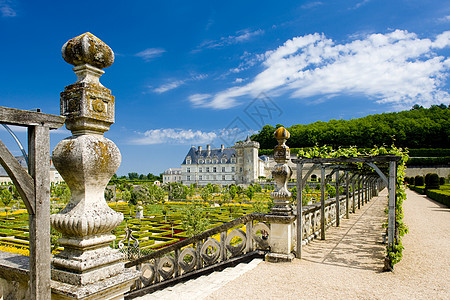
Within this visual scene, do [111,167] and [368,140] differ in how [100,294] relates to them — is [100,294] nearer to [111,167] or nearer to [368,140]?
[111,167]

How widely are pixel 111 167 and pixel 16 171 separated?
574 millimetres

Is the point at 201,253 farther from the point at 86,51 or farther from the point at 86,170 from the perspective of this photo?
the point at 86,51

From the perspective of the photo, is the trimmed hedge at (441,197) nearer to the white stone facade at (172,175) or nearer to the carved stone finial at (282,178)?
the carved stone finial at (282,178)

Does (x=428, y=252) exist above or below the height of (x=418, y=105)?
below

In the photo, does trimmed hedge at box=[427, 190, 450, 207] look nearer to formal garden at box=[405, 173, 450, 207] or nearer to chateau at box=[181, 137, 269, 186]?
formal garden at box=[405, 173, 450, 207]

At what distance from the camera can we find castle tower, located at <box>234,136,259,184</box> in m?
62.2

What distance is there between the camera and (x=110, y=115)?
2.26m

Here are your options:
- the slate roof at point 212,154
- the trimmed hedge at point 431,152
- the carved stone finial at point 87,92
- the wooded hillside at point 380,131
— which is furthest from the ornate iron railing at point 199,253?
the wooded hillside at point 380,131

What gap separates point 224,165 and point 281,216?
6007 cm

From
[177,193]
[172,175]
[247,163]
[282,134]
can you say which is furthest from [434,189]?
[172,175]

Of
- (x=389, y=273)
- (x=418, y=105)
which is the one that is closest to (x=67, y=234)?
(x=389, y=273)

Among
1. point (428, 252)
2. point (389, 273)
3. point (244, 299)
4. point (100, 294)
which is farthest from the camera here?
point (428, 252)

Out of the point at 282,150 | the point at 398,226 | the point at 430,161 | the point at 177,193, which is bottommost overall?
the point at 177,193

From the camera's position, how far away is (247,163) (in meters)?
62.8
